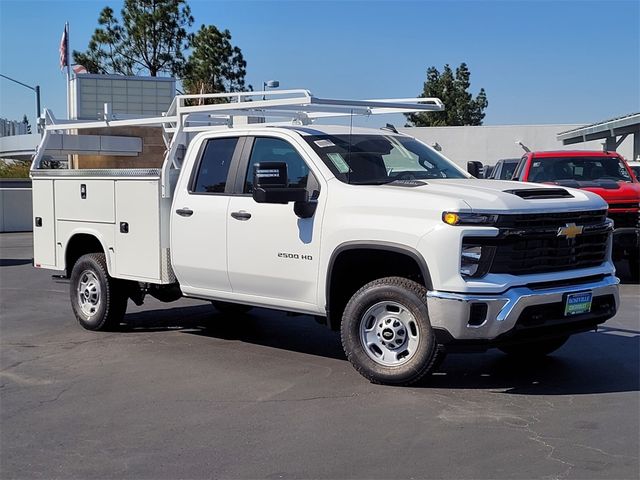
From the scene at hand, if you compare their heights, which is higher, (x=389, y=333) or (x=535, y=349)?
(x=389, y=333)

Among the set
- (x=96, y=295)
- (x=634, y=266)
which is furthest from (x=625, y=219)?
(x=96, y=295)

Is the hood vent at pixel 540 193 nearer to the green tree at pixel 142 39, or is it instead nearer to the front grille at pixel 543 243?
the front grille at pixel 543 243

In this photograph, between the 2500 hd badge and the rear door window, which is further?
the rear door window

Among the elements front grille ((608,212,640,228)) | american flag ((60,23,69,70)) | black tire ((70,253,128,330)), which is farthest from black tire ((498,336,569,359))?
american flag ((60,23,69,70))

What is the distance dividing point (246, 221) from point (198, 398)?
1.70m

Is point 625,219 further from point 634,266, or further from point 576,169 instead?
point 576,169

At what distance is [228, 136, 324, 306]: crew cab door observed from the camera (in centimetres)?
693

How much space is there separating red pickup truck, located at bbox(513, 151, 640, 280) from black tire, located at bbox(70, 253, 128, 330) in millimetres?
6828

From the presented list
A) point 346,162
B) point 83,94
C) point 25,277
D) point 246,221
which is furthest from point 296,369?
point 83,94

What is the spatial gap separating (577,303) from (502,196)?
104 centimetres

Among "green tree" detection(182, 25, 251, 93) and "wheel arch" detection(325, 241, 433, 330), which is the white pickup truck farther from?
"green tree" detection(182, 25, 251, 93)

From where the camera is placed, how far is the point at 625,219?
12430 mm

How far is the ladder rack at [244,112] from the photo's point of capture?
7281 mm

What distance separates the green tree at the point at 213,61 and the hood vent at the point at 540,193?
3788 centimetres
